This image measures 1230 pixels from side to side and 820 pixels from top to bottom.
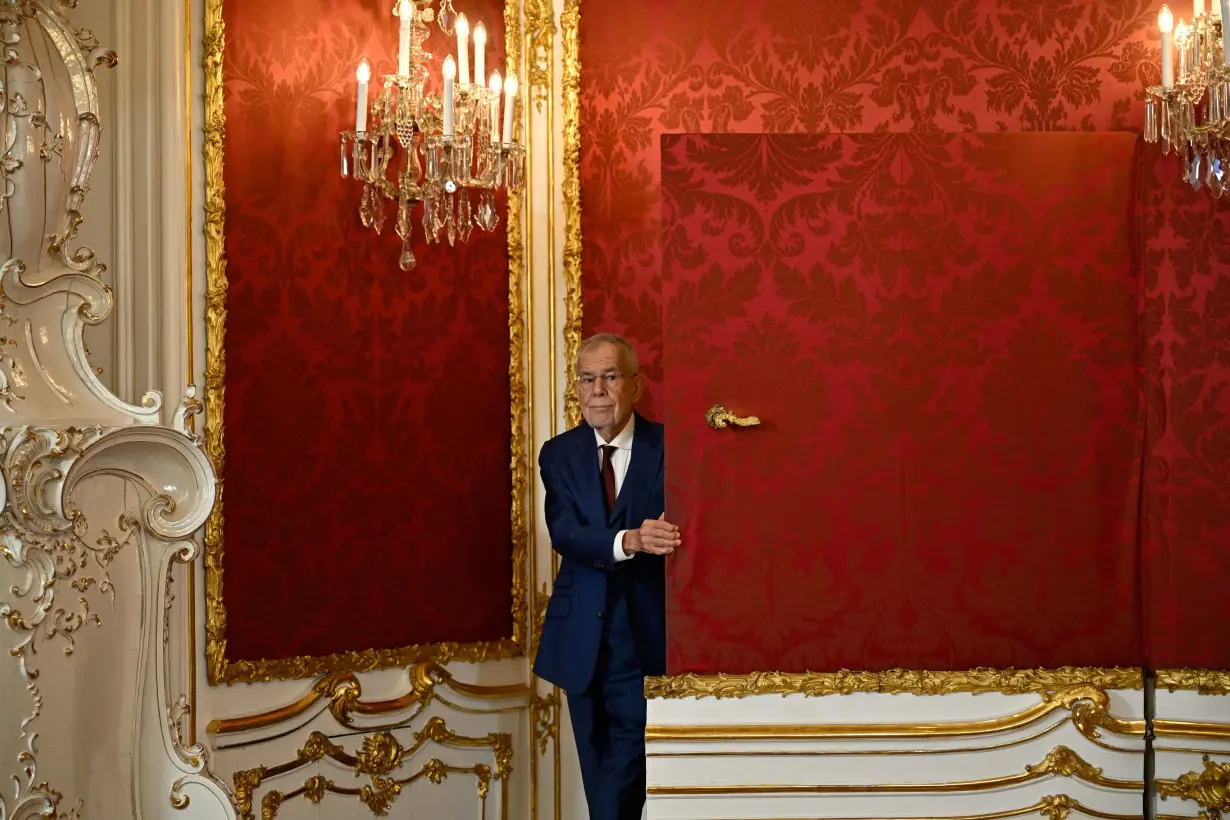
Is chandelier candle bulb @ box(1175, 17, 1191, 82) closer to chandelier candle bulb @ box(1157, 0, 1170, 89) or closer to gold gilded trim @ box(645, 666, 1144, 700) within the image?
chandelier candle bulb @ box(1157, 0, 1170, 89)

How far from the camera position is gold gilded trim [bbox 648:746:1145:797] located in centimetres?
300

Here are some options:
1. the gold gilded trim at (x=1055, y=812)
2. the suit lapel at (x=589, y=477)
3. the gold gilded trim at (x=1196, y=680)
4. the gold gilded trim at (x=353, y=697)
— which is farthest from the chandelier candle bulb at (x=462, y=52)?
the gold gilded trim at (x=1196, y=680)

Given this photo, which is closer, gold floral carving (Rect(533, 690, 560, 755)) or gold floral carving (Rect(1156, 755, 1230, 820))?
gold floral carving (Rect(1156, 755, 1230, 820))

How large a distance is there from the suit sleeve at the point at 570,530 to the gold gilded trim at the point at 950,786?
23.4 inches

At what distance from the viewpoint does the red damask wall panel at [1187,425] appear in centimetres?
303

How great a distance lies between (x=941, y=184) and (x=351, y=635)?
194cm

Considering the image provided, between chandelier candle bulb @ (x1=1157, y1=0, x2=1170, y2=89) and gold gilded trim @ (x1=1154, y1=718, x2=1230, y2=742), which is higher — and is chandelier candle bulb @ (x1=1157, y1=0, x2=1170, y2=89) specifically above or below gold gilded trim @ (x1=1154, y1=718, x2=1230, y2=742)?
above

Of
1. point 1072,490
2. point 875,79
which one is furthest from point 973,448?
point 875,79

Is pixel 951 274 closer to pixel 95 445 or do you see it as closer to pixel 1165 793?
pixel 1165 793

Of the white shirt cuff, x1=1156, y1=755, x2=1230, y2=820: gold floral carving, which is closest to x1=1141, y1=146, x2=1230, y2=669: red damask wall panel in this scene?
x1=1156, y1=755, x2=1230, y2=820: gold floral carving

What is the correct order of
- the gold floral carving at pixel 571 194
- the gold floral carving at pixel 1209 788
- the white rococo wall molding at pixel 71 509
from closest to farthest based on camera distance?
the white rococo wall molding at pixel 71 509, the gold floral carving at pixel 1209 788, the gold floral carving at pixel 571 194

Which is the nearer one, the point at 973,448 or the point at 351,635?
the point at 973,448

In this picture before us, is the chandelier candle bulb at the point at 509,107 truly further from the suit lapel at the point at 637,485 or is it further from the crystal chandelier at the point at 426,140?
the suit lapel at the point at 637,485

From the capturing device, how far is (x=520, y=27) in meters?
3.84
